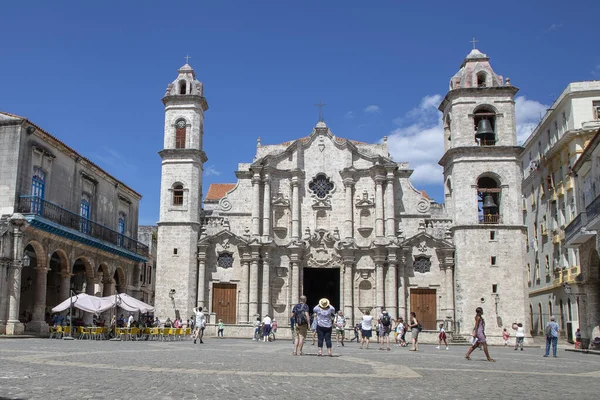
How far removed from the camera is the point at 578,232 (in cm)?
2761

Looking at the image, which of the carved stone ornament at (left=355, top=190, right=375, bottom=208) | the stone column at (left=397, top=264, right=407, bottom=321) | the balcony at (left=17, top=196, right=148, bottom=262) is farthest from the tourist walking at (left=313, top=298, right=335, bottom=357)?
the carved stone ornament at (left=355, top=190, right=375, bottom=208)

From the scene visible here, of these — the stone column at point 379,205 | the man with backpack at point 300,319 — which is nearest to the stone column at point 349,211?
the stone column at point 379,205

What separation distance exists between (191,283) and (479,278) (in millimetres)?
16137

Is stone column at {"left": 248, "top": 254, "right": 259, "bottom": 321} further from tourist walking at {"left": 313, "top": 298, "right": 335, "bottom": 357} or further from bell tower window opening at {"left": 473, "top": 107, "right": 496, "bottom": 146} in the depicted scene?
tourist walking at {"left": 313, "top": 298, "right": 335, "bottom": 357}

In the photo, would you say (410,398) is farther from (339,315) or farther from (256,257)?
(256,257)

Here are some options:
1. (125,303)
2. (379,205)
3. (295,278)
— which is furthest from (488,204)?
(125,303)

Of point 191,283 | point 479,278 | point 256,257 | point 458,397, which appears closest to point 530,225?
point 479,278

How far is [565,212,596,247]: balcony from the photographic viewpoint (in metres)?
26.4

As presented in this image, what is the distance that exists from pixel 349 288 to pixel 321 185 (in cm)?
670

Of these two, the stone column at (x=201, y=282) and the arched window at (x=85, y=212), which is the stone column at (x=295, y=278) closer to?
the stone column at (x=201, y=282)

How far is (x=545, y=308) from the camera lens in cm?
4400

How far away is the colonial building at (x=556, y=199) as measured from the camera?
3772cm

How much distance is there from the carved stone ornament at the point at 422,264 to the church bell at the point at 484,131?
7.65 m

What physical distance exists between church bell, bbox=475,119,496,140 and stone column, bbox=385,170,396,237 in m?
5.49
